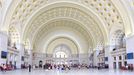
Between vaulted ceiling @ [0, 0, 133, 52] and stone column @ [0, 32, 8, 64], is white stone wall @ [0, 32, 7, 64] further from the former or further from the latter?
vaulted ceiling @ [0, 0, 133, 52]

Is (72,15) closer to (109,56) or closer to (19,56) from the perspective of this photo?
(109,56)

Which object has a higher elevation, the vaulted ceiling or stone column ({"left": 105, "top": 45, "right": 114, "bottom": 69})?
the vaulted ceiling

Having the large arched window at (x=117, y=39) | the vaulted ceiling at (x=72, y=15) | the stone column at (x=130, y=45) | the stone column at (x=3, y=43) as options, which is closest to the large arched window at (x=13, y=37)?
the vaulted ceiling at (x=72, y=15)

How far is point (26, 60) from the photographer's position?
46.4 metres

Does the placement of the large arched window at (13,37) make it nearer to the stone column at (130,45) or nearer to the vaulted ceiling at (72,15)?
the vaulted ceiling at (72,15)

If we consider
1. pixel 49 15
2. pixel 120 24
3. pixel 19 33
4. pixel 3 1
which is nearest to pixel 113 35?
pixel 120 24

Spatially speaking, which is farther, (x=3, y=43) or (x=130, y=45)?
(x=130, y=45)

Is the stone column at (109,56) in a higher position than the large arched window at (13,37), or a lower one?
lower

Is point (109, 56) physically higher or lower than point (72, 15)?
lower

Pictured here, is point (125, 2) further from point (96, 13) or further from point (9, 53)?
point (9, 53)

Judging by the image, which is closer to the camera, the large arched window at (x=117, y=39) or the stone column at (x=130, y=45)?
the stone column at (x=130, y=45)

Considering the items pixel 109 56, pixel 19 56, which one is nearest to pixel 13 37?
pixel 19 56

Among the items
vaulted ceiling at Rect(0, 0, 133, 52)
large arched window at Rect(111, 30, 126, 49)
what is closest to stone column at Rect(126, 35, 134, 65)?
vaulted ceiling at Rect(0, 0, 133, 52)

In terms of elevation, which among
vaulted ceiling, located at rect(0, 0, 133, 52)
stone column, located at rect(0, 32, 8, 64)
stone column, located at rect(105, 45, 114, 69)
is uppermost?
vaulted ceiling, located at rect(0, 0, 133, 52)
